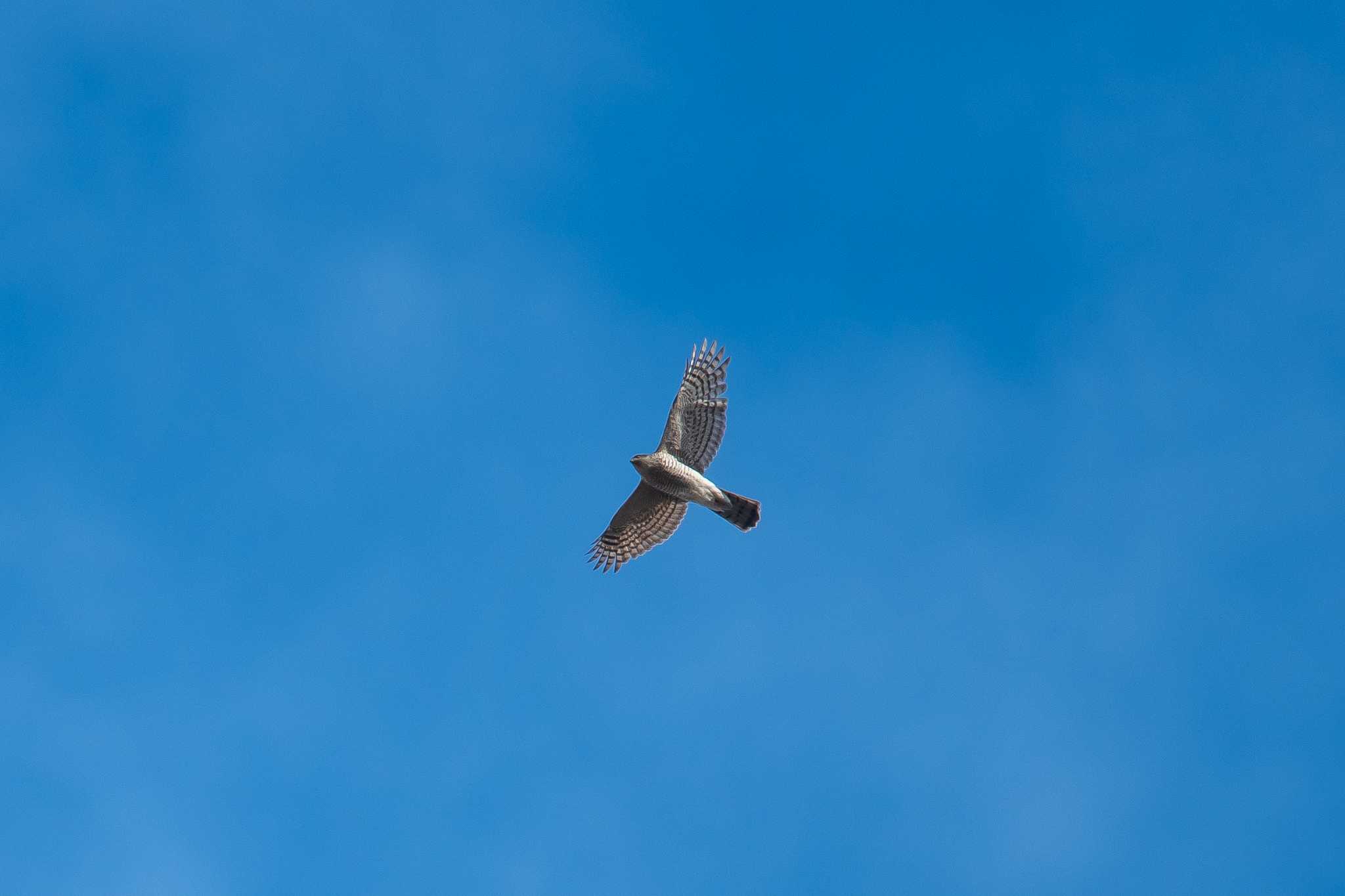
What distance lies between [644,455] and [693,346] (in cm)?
264

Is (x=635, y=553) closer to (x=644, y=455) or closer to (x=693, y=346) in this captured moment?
(x=644, y=455)

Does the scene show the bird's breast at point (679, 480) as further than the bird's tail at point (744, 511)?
No

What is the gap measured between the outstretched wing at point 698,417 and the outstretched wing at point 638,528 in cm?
115

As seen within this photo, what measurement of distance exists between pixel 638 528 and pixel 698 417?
2.80 meters

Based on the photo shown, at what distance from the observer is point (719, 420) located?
29.5 meters

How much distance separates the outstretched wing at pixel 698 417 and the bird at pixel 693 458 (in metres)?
0.01

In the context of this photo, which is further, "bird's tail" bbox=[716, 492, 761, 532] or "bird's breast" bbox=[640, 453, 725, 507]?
"bird's tail" bbox=[716, 492, 761, 532]

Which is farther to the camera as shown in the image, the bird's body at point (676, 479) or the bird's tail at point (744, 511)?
the bird's tail at point (744, 511)

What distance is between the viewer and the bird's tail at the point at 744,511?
29.5 metres

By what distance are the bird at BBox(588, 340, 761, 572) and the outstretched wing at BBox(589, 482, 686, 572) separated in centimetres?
3

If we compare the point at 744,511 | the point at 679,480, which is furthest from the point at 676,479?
the point at 744,511

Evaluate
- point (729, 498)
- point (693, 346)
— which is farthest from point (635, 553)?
point (693, 346)

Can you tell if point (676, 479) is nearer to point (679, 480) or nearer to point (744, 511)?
point (679, 480)

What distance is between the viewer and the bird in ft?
95.3
